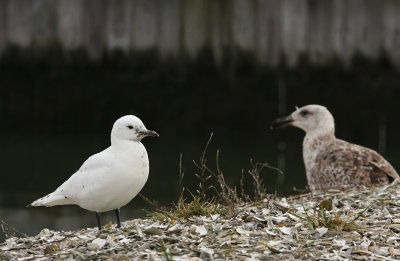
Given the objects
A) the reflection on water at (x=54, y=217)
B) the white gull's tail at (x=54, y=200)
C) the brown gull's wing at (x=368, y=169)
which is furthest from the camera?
the reflection on water at (x=54, y=217)

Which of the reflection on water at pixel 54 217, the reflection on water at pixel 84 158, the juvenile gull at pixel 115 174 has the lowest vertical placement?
the reflection on water at pixel 54 217

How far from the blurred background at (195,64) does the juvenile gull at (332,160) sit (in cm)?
374

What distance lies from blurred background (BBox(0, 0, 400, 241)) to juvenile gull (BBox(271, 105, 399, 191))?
3739 millimetres

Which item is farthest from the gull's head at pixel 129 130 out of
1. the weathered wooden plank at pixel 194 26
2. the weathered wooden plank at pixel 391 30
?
the weathered wooden plank at pixel 391 30

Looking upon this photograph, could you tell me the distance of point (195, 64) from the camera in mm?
13648

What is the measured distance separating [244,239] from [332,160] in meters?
3.45

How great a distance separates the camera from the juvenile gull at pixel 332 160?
848cm

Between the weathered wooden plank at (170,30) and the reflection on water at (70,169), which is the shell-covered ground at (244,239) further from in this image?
the weathered wooden plank at (170,30)

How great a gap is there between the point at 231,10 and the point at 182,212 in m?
7.96

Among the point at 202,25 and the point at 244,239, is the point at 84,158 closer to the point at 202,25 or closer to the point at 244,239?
the point at 202,25

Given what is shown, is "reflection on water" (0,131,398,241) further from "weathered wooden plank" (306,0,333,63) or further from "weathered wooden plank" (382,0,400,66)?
"weathered wooden plank" (382,0,400,66)

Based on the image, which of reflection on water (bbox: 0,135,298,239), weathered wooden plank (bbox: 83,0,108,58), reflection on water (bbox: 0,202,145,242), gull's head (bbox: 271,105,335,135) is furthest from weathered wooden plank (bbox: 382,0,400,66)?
reflection on water (bbox: 0,202,145,242)

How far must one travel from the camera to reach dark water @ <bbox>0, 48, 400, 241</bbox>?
13664 mm

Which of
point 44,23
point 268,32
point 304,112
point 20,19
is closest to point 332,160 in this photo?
point 304,112
